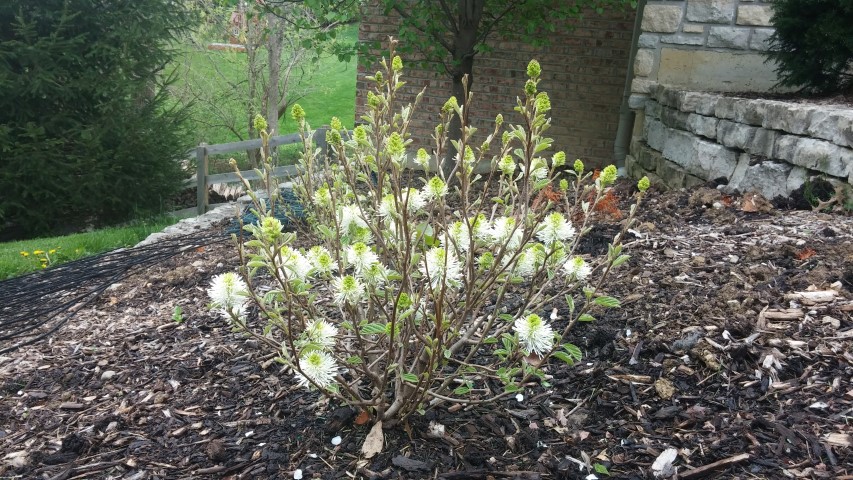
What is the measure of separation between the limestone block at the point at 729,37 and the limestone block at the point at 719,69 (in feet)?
0.19

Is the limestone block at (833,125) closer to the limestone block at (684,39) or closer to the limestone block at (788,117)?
the limestone block at (788,117)

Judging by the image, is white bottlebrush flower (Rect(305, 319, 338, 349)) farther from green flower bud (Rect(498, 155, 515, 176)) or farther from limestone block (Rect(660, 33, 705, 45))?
limestone block (Rect(660, 33, 705, 45))

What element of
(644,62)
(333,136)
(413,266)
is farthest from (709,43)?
(333,136)

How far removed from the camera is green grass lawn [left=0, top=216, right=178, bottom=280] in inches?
230

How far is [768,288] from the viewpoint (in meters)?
2.57

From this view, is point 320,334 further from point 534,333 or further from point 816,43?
point 816,43


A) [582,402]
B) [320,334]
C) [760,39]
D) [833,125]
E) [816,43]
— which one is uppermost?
[760,39]

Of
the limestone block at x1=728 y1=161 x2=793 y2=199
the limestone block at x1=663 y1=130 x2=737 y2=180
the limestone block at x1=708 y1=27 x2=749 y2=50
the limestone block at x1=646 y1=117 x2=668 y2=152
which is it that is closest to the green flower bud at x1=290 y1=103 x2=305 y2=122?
the limestone block at x1=728 y1=161 x2=793 y2=199

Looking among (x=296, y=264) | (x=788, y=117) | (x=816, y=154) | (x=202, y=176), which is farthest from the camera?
(x=202, y=176)

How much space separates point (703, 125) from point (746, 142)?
57 cm

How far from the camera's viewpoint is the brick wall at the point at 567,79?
25.6ft

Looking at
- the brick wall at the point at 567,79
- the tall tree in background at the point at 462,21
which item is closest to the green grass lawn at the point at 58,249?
the tall tree in background at the point at 462,21

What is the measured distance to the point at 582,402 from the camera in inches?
85.4

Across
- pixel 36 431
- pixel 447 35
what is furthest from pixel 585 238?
pixel 447 35
